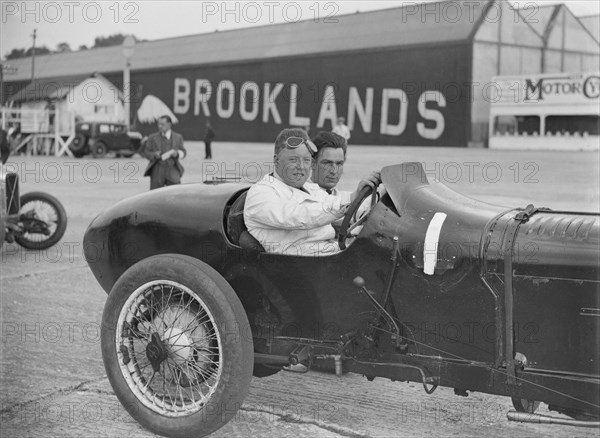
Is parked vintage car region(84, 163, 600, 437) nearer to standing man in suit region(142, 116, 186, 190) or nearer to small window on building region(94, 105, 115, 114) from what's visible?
standing man in suit region(142, 116, 186, 190)

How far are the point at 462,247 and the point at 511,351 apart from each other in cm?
45

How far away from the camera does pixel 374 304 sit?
10.8ft

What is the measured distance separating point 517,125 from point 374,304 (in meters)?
35.2

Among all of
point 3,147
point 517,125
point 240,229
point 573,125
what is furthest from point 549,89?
point 240,229

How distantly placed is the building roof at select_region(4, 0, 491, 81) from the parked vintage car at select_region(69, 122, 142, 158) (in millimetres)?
5425

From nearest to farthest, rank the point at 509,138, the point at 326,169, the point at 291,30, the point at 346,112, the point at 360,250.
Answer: the point at 360,250, the point at 326,169, the point at 509,138, the point at 346,112, the point at 291,30

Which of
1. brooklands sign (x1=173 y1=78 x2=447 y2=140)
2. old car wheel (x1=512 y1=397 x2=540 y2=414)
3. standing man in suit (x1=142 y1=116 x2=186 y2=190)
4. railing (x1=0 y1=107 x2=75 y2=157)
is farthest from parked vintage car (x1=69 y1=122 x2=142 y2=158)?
old car wheel (x1=512 y1=397 x2=540 y2=414)

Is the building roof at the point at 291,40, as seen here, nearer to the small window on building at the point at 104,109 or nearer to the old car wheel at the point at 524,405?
the small window on building at the point at 104,109

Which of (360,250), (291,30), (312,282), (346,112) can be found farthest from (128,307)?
(291,30)

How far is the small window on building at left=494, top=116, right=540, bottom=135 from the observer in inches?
1431

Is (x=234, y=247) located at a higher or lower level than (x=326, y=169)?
lower

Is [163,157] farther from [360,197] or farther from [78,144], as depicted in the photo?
[78,144]

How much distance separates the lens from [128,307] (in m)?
3.61

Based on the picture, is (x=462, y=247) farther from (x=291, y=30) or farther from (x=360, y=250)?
(x=291, y=30)
